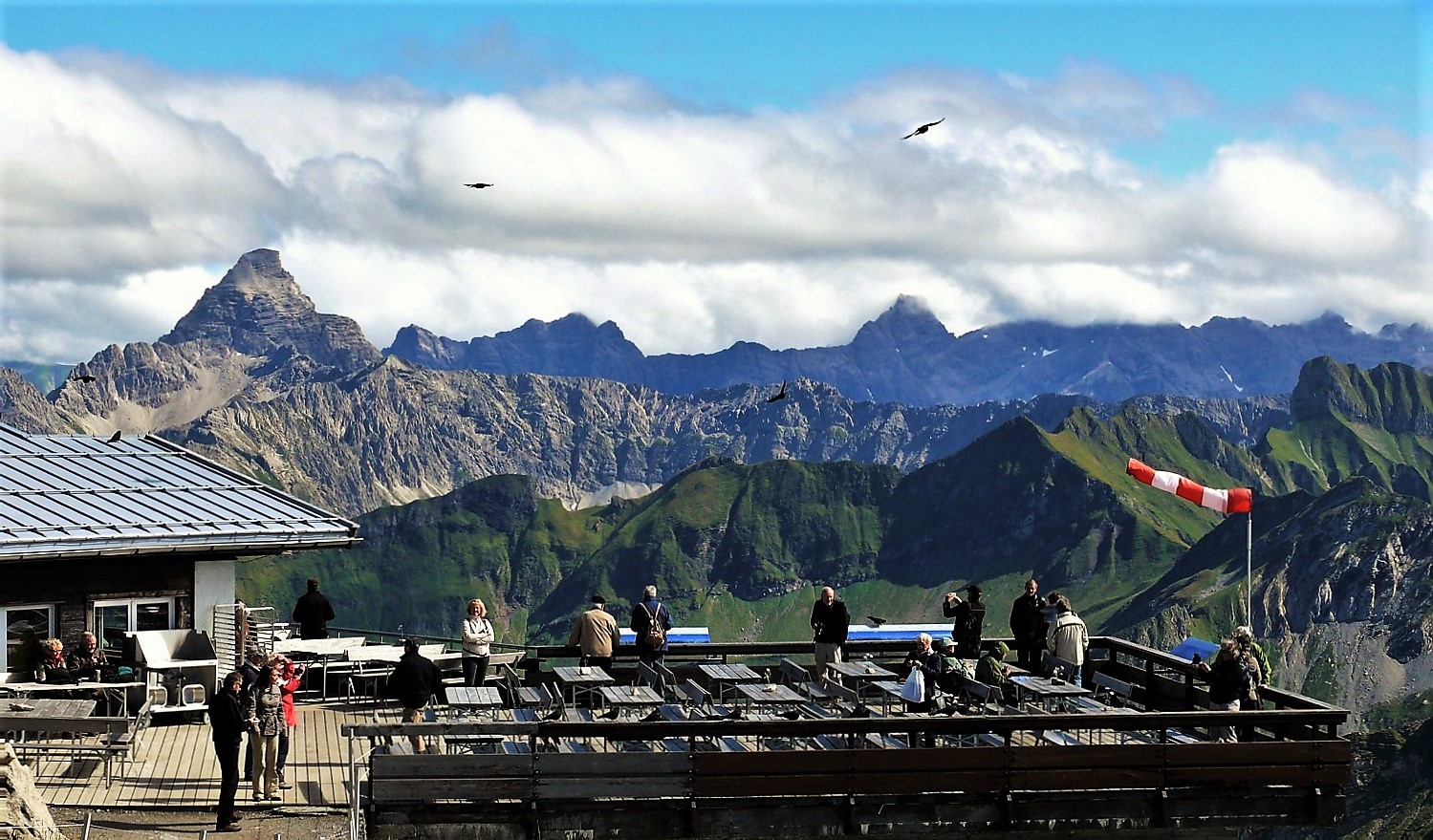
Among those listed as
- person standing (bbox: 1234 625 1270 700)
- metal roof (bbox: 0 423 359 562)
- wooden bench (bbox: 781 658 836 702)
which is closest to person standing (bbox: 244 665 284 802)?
wooden bench (bbox: 781 658 836 702)

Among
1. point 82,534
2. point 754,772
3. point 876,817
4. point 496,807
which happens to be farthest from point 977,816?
point 82,534

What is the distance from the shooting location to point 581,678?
26.9 meters

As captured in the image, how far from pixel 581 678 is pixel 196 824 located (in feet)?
21.5

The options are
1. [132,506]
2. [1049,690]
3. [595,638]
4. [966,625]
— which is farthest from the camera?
[132,506]

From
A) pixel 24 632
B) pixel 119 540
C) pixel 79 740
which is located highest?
pixel 119 540

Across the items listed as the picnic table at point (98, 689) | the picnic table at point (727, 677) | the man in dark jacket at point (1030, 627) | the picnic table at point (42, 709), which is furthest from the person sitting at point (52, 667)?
the man in dark jacket at point (1030, 627)

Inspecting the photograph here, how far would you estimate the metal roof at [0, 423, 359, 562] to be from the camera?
31453 millimetres

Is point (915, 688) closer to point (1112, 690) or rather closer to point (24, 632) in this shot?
point (1112, 690)

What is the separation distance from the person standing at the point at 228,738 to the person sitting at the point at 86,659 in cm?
860

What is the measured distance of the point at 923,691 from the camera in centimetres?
2478

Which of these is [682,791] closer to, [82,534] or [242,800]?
[242,800]

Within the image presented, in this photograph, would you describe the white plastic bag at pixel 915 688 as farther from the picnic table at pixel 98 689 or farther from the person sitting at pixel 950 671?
the picnic table at pixel 98 689

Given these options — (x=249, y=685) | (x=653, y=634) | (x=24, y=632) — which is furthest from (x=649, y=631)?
(x=24, y=632)

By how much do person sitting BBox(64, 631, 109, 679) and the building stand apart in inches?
39.6
